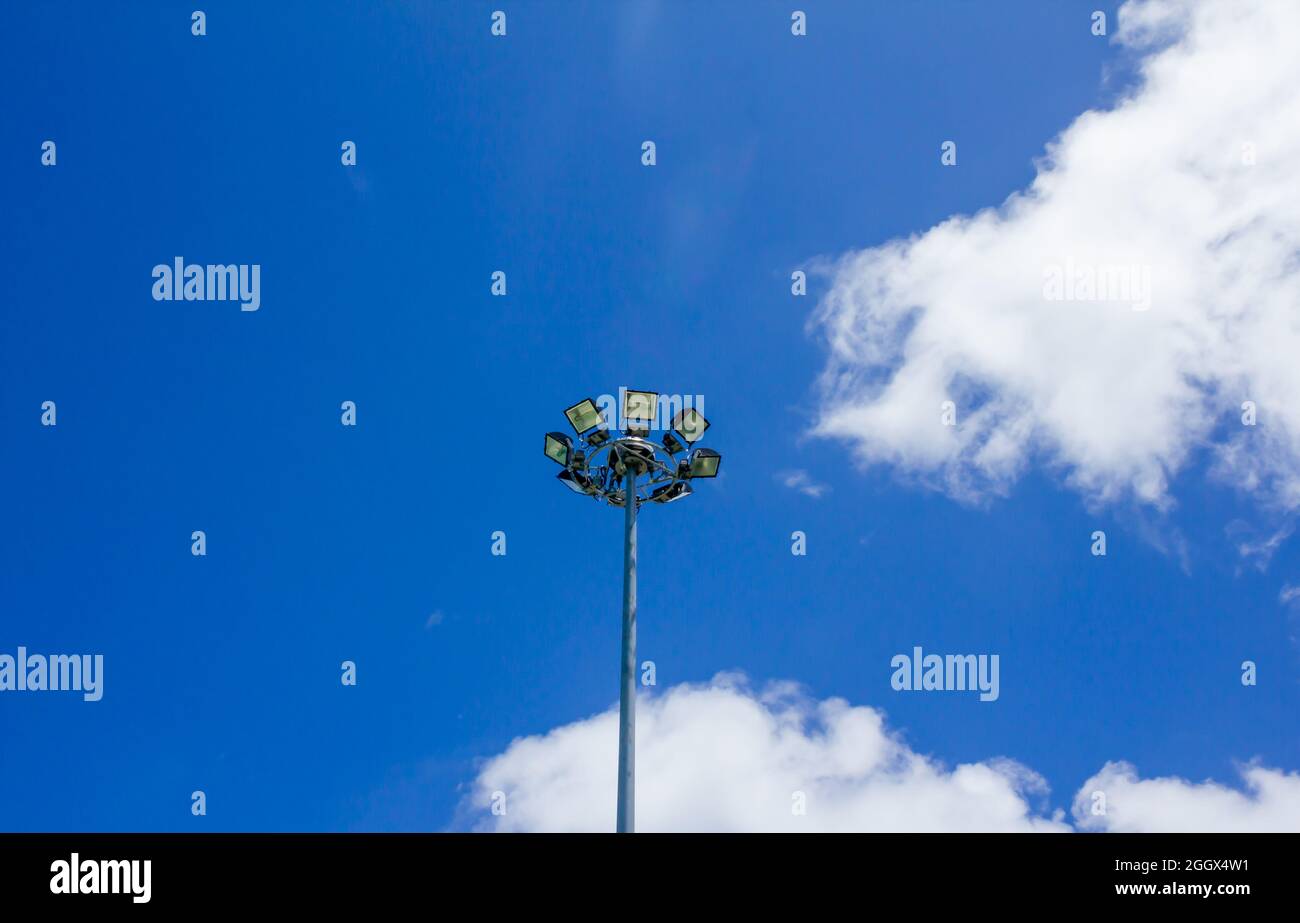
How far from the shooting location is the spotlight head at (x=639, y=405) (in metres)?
19.4

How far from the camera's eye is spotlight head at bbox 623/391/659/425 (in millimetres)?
19422

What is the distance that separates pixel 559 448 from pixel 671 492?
2354mm

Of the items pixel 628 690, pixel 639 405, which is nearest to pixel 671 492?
pixel 639 405

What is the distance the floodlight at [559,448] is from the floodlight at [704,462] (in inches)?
94.8

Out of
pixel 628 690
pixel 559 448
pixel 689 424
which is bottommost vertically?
pixel 628 690

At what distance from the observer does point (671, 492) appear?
65.2 ft
